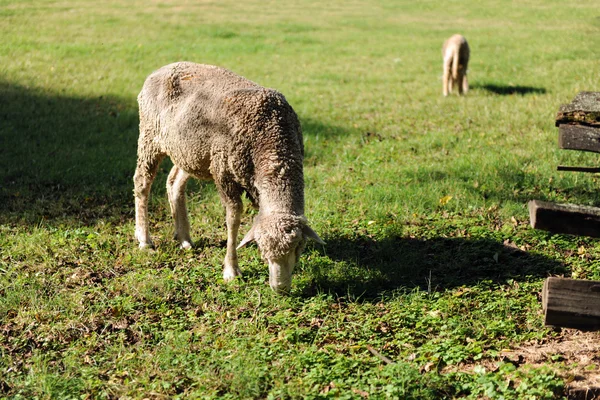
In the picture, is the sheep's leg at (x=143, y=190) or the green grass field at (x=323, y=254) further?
the sheep's leg at (x=143, y=190)

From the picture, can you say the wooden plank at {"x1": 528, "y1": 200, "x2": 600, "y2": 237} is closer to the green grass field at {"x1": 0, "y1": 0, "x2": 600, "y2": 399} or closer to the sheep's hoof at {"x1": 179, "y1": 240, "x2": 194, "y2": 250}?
the green grass field at {"x1": 0, "y1": 0, "x2": 600, "y2": 399}

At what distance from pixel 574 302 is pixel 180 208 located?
451 cm

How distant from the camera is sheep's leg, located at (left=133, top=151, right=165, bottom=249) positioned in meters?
7.56

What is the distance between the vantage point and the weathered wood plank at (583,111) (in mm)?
4875

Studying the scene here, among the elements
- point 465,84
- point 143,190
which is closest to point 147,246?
point 143,190

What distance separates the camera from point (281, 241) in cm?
575

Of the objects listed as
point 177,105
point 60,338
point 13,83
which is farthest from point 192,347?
point 13,83

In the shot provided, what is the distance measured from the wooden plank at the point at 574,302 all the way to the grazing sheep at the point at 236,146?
86.8 inches

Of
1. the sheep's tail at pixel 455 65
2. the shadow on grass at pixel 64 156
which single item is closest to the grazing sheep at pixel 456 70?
the sheep's tail at pixel 455 65

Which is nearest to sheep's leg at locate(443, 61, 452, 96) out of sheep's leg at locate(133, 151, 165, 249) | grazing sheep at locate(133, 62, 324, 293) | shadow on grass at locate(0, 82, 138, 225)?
shadow on grass at locate(0, 82, 138, 225)

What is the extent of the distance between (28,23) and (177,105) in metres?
16.1

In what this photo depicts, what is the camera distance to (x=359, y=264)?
22.1ft

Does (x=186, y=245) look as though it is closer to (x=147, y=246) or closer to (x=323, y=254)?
(x=147, y=246)

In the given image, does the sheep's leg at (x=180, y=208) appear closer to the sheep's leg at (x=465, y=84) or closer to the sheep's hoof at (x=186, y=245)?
the sheep's hoof at (x=186, y=245)
